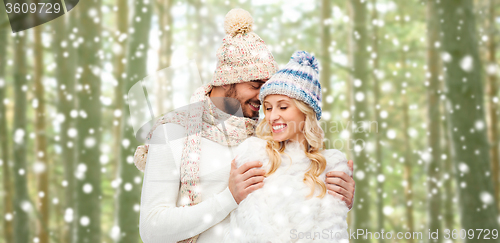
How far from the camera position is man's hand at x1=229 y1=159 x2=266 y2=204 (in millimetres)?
1368

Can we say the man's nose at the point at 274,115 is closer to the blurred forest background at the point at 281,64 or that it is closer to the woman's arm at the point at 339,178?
the woman's arm at the point at 339,178

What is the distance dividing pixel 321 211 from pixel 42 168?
373cm

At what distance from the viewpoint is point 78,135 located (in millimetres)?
3686

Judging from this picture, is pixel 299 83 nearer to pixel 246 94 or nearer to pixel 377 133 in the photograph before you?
pixel 246 94

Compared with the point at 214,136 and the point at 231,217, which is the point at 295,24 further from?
the point at 231,217

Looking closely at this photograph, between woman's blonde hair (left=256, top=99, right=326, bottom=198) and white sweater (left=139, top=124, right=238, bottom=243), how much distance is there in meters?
0.19

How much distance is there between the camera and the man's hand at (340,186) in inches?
55.2

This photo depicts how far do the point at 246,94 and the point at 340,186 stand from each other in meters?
0.57

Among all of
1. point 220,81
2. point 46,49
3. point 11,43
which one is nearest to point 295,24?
point 220,81

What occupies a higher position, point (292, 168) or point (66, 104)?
point (66, 104)

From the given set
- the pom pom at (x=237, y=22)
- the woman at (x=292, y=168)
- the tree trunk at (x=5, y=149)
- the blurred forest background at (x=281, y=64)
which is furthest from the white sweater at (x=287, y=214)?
the tree trunk at (x=5, y=149)

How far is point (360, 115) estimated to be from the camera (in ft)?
12.1

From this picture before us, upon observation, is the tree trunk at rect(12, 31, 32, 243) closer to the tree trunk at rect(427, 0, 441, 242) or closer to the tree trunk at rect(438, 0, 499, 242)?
the tree trunk at rect(427, 0, 441, 242)

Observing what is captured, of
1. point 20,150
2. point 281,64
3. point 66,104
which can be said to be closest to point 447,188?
point 281,64
